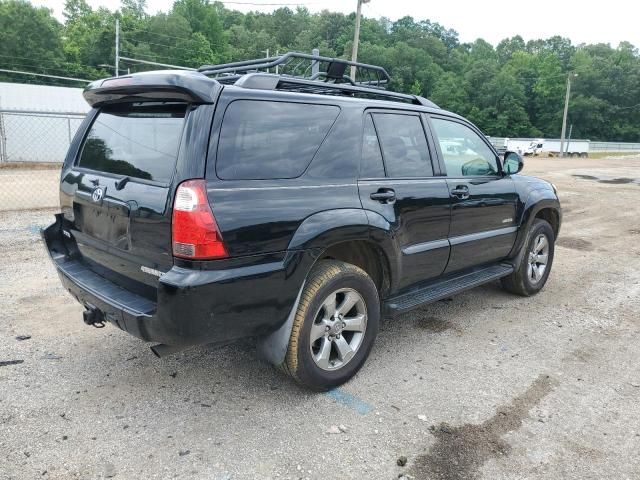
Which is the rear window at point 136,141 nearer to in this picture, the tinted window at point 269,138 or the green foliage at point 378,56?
the tinted window at point 269,138

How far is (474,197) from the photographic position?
4258mm

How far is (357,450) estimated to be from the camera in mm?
2719

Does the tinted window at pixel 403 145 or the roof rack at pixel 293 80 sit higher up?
the roof rack at pixel 293 80

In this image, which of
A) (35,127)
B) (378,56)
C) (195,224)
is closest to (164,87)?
(195,224)

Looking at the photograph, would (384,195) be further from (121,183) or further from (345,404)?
(121,183)

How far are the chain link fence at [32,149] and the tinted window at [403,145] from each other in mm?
8025

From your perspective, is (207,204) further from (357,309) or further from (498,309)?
(498,309)

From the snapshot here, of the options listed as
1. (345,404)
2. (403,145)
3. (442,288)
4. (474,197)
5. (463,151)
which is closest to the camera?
(345,404)

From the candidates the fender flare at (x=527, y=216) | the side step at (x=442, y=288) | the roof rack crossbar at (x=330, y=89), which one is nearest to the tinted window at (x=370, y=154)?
the roof rack crossbar at (x=330, y=89)

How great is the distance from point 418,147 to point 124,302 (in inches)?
93.4

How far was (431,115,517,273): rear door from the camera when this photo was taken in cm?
411

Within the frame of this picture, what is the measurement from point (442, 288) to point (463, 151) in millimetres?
1250

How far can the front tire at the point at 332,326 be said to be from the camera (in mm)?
3006

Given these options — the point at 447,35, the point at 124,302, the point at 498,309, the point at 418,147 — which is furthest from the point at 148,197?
the point at 447,35
